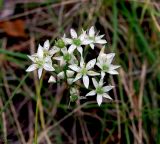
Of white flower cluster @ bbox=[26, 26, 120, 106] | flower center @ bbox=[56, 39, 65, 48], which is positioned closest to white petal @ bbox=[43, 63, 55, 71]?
white flower cluster @ bbox=[26, 26, 120, 106]

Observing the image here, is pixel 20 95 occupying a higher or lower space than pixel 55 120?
higher

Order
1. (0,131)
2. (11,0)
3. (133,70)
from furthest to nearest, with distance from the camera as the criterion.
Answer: (11,0) < (133,70) < (0,131)

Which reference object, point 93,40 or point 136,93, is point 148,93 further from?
point 93,40

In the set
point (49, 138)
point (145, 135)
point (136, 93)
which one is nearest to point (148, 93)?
point (136, 93)

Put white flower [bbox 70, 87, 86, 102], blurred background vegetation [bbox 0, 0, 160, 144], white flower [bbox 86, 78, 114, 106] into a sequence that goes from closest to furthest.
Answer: white flower [bbox 70, 87, 86, 102] < white flower [bbox 86, 78, 114, 106] < blurred background vegetation [bbox 0, 0, 160, 144]

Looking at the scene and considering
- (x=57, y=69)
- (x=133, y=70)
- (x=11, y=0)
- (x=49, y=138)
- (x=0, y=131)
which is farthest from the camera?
(x=11, y=0)

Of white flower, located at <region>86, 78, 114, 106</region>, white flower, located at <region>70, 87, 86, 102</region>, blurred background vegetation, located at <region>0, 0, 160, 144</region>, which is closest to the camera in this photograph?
white flower, located at <region>70, 87, 86, 102</region>

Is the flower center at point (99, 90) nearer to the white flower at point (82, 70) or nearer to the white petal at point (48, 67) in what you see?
the white flower at point (82, 70)

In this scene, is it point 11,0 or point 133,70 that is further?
point 11,0

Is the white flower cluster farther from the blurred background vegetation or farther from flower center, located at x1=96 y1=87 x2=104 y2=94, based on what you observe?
the blurred background vegetation
